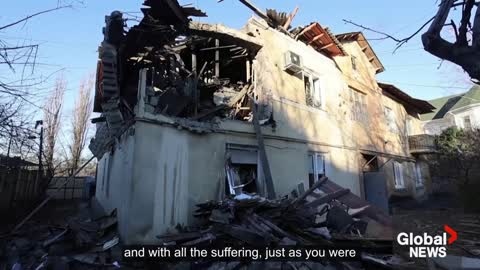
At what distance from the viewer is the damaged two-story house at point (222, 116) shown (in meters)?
7.25

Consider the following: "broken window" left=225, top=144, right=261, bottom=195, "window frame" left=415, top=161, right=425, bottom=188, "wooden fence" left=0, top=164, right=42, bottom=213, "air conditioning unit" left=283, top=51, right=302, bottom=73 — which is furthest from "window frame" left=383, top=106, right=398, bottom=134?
"wooden fence" left=0, top=164, right=42, bottom=213

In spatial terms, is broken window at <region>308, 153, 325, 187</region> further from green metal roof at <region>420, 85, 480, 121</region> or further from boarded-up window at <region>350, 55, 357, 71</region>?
green metal roof at <region>420, 85, 480, 121</region>

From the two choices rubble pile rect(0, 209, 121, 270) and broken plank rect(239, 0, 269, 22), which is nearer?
rubble pile rect(0, 209, 121, 270)

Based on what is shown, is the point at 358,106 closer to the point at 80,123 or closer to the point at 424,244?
the point at 424,244

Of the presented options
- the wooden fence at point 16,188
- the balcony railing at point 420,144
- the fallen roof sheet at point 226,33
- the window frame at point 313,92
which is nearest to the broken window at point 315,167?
the window frame at point 313,92

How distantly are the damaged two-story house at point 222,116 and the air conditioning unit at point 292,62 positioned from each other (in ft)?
0.17

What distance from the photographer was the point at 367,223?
6891mm

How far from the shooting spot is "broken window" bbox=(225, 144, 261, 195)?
8594 millimetres

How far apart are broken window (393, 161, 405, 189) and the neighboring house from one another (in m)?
12.4

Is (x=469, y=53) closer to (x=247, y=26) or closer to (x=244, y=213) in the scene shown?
(x=244, y=213)

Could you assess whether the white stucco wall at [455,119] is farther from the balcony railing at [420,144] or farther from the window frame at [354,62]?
the window frame at [354,62]

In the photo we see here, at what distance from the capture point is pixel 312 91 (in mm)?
12469

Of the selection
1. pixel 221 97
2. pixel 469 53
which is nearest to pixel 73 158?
pixel 221 97

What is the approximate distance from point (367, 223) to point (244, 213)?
9.55 feet
